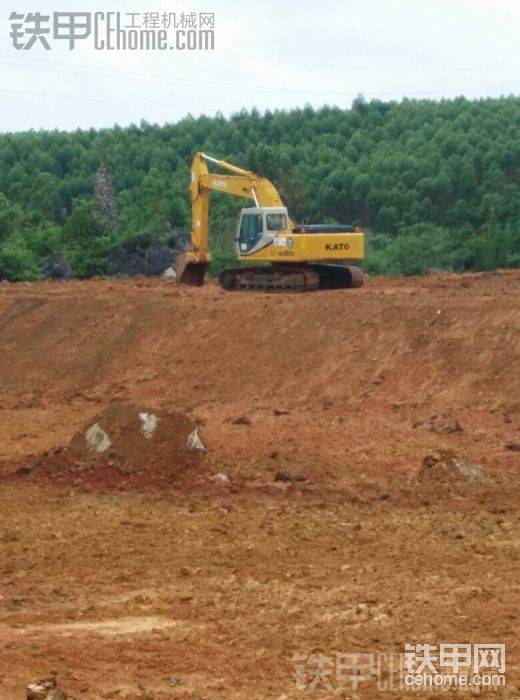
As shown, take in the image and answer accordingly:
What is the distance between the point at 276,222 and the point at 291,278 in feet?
4.41

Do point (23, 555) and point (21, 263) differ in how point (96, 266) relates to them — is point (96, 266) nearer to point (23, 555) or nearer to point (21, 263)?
point (21, 263)

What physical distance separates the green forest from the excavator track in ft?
40.1

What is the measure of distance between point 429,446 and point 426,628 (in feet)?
29.6

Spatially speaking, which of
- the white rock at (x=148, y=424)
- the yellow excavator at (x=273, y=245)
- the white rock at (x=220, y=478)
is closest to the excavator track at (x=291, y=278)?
the yellow excavator at (x=273, y=245)

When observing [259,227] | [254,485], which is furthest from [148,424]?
[259,227]

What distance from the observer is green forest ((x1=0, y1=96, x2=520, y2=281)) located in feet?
163

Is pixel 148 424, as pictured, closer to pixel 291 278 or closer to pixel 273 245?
pixel 273 245

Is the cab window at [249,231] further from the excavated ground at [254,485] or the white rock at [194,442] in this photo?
the white rock at [194,442]

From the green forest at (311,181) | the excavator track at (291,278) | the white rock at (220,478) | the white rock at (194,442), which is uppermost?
the white rock at (194,442)

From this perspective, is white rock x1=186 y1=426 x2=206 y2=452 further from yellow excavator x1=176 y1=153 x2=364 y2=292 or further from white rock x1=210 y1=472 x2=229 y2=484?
yellow excavator x1=176 y1=153 x2=364 y2=292

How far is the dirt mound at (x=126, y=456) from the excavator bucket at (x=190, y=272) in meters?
14.9

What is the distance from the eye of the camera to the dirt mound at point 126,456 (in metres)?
17.1

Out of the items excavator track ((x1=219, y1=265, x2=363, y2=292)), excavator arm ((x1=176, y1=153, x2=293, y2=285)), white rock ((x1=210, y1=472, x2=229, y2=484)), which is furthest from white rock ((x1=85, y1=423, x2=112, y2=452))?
excavator arm ((x1=176, y1=153, x2=293, y2=285))

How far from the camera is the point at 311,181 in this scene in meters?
65.8
